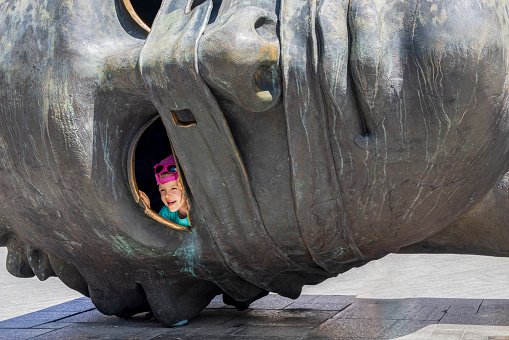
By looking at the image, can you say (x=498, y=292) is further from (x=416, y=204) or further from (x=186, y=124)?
(x=186, y=124)

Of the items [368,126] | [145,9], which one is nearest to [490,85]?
[368,126]

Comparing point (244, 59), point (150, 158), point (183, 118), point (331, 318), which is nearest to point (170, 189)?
point (183, 118)

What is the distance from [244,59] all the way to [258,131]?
16.2 inches

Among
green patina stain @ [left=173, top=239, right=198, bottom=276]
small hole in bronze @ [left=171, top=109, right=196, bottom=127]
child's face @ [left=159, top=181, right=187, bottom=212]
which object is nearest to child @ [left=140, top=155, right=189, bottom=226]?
child's face @ [left=159, top=181, right=187, bottom=212]

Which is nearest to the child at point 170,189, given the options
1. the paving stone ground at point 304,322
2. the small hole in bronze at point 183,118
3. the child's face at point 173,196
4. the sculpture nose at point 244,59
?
the child's face at point 173,196

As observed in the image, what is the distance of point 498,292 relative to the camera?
17.2 ft

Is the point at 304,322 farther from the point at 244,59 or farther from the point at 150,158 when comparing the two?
the point at 244,59

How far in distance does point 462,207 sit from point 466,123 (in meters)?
0.63

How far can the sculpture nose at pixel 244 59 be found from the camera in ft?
9.25

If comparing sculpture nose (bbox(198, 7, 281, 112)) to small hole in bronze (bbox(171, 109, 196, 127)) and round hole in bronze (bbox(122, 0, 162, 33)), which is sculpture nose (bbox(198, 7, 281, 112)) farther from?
round hole in bronze (bbox(122, 0, 162, 33))

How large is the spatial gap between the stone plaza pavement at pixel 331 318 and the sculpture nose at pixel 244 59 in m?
1.45

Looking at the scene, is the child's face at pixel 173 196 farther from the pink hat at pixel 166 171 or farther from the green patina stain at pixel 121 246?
the green patina stain at pixel 121 246

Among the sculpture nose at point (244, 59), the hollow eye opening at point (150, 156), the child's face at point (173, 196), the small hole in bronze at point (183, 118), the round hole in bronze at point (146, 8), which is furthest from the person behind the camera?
the hollow eye opening at point (150, 156)

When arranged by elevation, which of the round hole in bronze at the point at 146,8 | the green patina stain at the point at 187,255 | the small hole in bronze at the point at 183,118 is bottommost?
the green patina stain at the point at 187,255
